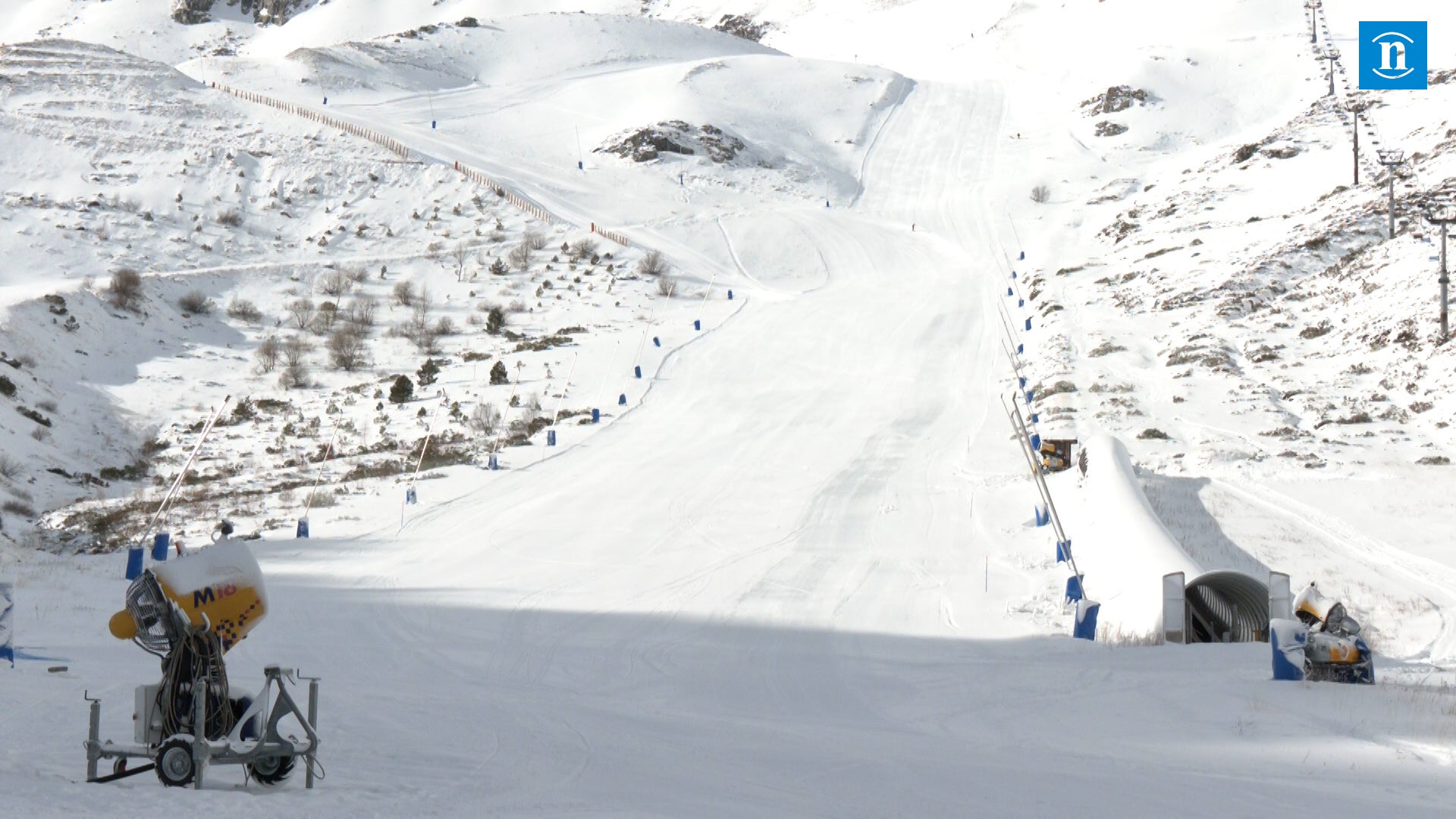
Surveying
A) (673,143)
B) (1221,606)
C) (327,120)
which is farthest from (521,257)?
(1221,606)

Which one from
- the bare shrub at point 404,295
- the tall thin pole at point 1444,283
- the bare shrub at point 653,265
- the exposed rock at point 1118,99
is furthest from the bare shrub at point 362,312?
the exposed rock at point 1118,99

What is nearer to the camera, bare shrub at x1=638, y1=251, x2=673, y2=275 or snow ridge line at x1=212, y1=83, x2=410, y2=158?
bare shrub at x1=638, y1=251, x2=673, y2=275

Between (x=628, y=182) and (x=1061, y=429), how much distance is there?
4148 cm

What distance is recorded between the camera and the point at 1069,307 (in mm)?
44156

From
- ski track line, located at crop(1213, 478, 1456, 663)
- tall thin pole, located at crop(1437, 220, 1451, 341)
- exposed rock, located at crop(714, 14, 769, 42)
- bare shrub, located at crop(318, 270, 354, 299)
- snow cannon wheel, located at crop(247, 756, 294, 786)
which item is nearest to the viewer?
snow cannon wheel, located at crop(247, 756, 294, 786)

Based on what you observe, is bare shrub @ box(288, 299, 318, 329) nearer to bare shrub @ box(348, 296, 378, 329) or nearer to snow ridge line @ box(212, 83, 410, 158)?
bare shrub @ box(348, 296, 378, 329)

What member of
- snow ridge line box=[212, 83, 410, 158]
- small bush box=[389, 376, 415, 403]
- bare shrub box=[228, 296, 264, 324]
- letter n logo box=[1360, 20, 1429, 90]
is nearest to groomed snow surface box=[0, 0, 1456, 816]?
bare shrub box=[228, 296, 264, 324]

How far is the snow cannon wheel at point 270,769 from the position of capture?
27.3 feet

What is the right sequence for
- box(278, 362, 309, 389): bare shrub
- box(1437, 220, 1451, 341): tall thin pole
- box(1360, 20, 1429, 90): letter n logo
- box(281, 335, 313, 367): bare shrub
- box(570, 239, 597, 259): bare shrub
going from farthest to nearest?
box(1360, 20, 1429, 90): letter n logo
box(570, 239, 597, 259): bare shrub
box(281, 335, 313, 367): bare shrub
box(278, 362, 309, 389): bare shrub
box(1437, 220, 1451, 341): tall thin pole

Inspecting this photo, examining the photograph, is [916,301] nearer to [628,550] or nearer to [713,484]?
[713,484]

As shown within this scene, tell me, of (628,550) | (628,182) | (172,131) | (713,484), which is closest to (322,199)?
(172,131)

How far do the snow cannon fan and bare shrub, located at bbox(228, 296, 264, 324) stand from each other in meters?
41.6

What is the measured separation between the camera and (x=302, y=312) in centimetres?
4809

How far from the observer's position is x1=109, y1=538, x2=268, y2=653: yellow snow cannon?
26.6 feet
